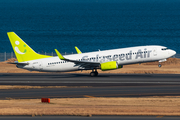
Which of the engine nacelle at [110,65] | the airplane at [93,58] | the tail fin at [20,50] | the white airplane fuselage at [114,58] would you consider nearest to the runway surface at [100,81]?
the engine nacelle at [110,65]

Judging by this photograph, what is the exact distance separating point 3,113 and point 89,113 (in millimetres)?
6686

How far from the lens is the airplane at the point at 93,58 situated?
168ft

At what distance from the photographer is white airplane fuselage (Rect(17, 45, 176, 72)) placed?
51.2 meters

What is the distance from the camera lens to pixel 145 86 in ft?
131

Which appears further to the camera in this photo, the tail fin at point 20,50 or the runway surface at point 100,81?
the tail fin at point 20,50

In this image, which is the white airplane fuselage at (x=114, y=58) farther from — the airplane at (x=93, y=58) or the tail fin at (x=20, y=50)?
the tail fin at (x=20, y=50)

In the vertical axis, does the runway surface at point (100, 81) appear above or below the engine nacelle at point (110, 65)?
below

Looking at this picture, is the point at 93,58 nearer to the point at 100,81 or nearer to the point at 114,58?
the point at 114,58

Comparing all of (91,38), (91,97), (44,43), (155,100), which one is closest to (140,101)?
(155,100)

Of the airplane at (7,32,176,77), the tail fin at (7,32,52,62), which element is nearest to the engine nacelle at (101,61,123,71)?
the airplane at (7,32,176,77)

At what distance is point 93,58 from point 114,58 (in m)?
3.67

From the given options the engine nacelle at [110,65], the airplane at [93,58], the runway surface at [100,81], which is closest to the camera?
the runway surface at [100,81]

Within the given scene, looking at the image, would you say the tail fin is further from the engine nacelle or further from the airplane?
the engine nacelle

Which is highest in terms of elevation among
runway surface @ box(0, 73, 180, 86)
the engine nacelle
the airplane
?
the airplane
